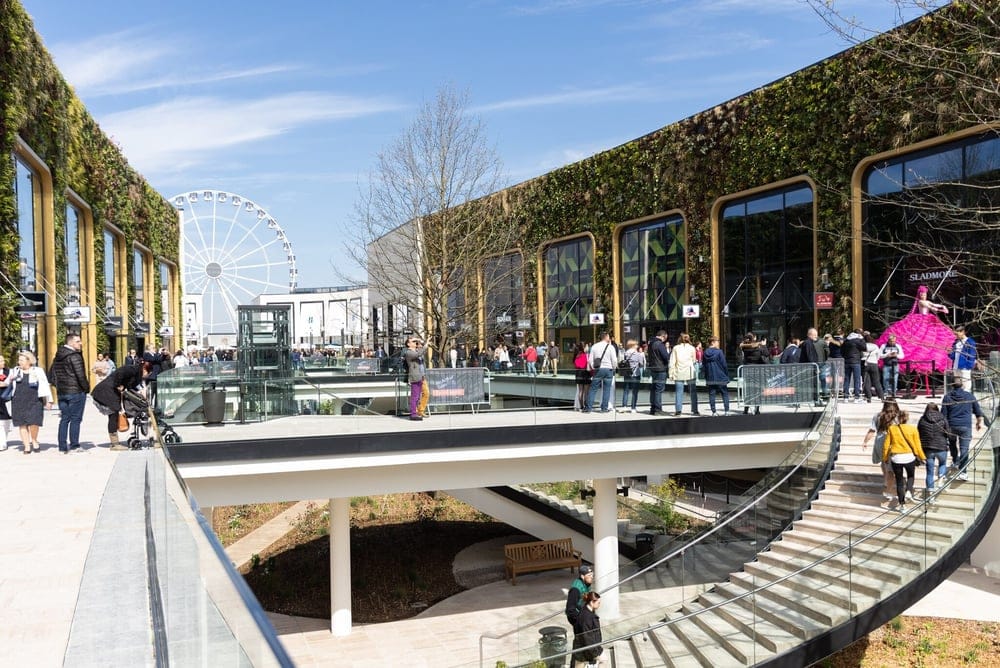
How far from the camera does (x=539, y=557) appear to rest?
2566cm

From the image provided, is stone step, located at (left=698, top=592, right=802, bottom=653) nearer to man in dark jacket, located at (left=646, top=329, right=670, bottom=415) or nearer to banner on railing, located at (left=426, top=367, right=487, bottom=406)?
man in dark jacket, located at (left=646, top=329, right=670, bottom=415)

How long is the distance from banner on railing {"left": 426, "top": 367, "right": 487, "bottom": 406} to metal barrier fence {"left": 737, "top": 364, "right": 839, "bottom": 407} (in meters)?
5.61

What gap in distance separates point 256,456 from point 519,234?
36080 mm

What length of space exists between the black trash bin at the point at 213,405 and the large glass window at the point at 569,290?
3069cm

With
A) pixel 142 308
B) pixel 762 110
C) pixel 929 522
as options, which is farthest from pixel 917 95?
pixel 142 308

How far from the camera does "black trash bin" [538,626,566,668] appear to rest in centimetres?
1298

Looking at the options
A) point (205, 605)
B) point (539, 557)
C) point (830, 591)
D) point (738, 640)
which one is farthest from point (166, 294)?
point (205, 605)

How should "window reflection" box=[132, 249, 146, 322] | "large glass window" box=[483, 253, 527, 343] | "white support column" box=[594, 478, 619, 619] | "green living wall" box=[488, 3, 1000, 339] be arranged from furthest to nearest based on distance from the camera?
1. "large glass window" box=[483, 253, 527, 343]
2. "window reflection" box=[132, 249, 146, 322]
3. "green living wall" box=[488, 3, 1000, 339]
4. "white support column" box=[594, 478, 619, 619]

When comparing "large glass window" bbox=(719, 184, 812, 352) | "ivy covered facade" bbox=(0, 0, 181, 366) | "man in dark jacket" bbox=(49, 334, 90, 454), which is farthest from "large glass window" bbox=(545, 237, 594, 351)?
"man in dark jacket" bbox=(49, 334, 90, 454)

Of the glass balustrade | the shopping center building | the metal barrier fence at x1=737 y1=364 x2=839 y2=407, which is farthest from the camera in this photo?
the shopping center building

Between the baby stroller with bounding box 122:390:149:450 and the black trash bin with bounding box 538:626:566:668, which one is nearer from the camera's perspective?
the black trash bin with bounding box 538:626:566:668

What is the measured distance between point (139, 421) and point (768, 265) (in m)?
25.3

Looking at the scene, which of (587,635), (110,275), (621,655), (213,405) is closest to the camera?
(587,635)

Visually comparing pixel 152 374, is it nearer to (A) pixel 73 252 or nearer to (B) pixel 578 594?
(A) pixel 73 252
